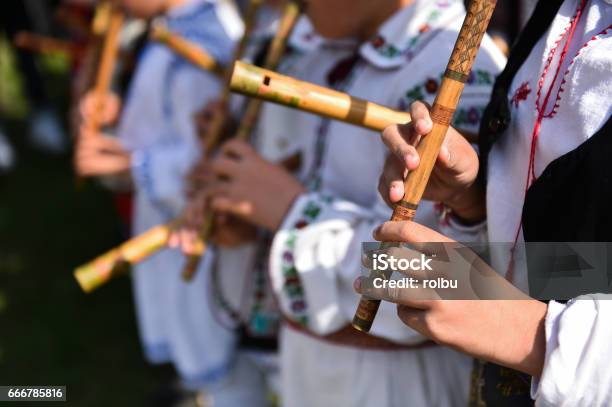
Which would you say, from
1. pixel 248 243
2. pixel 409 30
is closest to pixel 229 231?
pixel 248 243

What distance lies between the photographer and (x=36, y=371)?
2369 mm

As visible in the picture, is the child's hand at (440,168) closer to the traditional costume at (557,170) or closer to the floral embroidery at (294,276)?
the traditional costume at (557,170)

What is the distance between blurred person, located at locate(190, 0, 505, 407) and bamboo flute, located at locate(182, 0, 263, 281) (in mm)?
179

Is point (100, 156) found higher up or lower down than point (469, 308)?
lower down

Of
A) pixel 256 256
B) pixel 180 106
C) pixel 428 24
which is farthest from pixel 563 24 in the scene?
pixel 180 106

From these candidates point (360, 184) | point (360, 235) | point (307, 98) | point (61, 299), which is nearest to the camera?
point (307, 98)

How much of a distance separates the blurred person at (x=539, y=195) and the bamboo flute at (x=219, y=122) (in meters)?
0.68

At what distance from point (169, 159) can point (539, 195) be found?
119 cm

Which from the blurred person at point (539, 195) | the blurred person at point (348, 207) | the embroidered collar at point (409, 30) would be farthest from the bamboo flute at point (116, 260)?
the blurred person at point (539, 195)

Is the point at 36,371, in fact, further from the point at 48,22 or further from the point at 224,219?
the point at 48,22

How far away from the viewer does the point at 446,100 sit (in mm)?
679

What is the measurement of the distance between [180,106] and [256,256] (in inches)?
18.7
